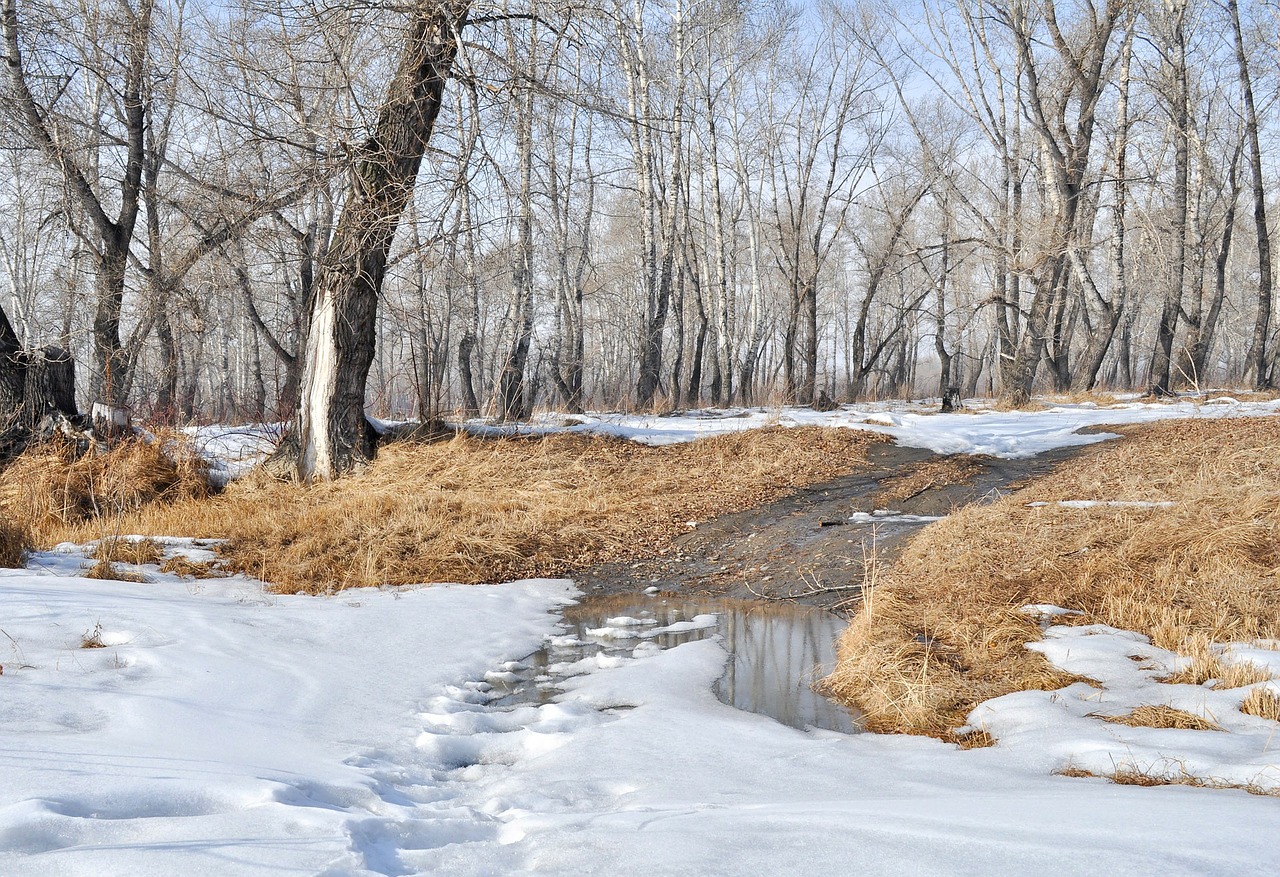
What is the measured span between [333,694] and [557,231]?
612 inches

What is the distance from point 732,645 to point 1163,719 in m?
2.27

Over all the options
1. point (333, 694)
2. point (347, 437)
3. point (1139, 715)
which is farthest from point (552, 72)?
point (1139, 715)

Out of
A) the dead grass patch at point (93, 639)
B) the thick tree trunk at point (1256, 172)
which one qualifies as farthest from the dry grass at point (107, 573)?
the thick tree trunk at point (1256, 172)

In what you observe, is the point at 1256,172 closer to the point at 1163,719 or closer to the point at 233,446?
the point at 1163,719

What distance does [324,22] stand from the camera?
754cm

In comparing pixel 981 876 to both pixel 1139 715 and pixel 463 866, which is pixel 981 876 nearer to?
pixel 463 866

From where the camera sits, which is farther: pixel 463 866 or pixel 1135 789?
pixel 1135 789

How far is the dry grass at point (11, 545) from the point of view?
5.43 metres

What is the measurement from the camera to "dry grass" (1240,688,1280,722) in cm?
309

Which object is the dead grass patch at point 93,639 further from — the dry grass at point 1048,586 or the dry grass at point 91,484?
the dry grass at point 1048,586

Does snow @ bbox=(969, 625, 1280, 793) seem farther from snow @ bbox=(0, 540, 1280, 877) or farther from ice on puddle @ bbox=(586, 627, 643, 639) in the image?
ice on puddle @ bbox=(586, 627, 643, 639)

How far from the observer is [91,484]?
24.6ft

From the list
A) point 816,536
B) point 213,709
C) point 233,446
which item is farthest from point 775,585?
point 233,446

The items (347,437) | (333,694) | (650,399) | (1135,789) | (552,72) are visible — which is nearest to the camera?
(1135,789)
